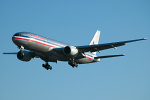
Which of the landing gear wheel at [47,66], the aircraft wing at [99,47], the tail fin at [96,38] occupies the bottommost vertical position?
the landing gear wheel at [47,66]

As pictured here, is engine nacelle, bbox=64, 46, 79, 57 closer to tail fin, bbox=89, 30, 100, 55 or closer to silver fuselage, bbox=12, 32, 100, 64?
silver fuselage, bbox=12, 32, 100, 64

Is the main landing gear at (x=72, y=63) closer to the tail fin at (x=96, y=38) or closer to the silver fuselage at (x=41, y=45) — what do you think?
the silver fuselage at (x=41, y=45)

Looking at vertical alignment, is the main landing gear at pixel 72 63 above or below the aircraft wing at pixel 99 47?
below

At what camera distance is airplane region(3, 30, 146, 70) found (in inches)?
1468

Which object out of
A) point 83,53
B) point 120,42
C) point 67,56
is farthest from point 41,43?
point 120,42

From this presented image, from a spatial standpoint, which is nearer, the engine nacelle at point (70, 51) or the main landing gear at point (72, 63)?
the engine nacelle at point (70, 51)

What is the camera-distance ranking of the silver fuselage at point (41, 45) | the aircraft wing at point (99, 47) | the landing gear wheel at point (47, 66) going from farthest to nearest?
the landing gear wheel at point (47, 66) < the aircraft wing at point (99, 47) < the silver fuselage at point (41, 45)

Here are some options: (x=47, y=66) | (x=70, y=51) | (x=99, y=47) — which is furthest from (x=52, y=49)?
(x=99, y=47)

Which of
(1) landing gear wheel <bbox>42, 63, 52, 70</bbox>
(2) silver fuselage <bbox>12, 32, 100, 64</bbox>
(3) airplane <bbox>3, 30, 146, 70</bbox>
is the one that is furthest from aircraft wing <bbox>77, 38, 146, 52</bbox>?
(1) landing gear wheel <bbox>42, 63, 52, 70</bbox>

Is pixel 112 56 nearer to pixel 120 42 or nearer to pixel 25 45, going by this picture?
pixel 120 42

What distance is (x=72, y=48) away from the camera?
39.6 m

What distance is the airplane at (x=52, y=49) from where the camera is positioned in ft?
122

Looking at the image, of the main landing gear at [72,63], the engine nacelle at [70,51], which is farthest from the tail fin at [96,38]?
the engine nacelle at [70,51]

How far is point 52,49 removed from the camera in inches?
1564
